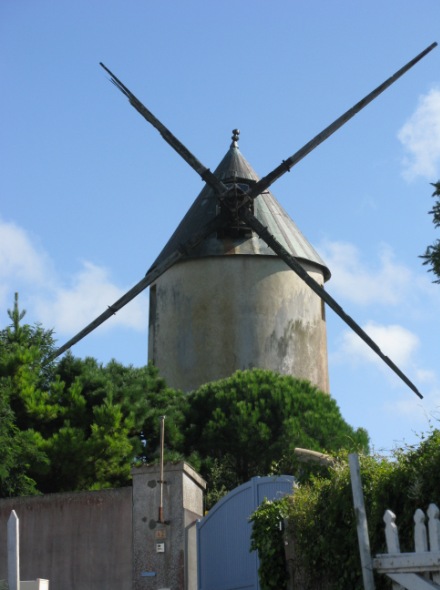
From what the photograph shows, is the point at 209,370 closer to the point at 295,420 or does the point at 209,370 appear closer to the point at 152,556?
the point at 295,420

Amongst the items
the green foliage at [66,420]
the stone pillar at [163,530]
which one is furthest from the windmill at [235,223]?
the stone pillar at [163,530]

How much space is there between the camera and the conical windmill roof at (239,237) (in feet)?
95.8

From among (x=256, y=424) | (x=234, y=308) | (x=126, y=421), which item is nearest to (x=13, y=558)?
(x=126, y=421)

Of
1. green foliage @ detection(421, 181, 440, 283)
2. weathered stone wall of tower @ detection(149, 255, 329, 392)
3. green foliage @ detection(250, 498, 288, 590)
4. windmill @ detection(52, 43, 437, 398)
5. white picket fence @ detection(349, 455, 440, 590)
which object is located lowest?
white picket fence @ detection(349, 455, 440, 590)

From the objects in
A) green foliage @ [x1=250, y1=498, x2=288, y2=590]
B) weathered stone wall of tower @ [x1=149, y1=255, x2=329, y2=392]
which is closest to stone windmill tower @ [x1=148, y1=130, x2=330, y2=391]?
weathered stone wall of tower @ [x1=149, y1=255, x2=329, y2=392]

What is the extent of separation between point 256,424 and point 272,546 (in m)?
12.8

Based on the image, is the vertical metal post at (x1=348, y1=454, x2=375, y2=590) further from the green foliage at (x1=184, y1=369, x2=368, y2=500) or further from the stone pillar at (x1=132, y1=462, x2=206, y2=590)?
the green foliage at (x1=184, y1=369, x2=368, y2=500)

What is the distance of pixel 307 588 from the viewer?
1011 centimetres

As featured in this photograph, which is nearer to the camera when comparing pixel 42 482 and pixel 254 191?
pixel 42 482

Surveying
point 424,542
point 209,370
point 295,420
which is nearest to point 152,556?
point 424,542

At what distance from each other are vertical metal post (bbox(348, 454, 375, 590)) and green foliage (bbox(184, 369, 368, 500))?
568 inches

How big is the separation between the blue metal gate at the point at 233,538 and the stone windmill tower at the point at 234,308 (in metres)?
15.1

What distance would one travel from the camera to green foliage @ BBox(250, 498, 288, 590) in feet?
34.3

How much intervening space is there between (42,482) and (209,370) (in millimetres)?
10053
